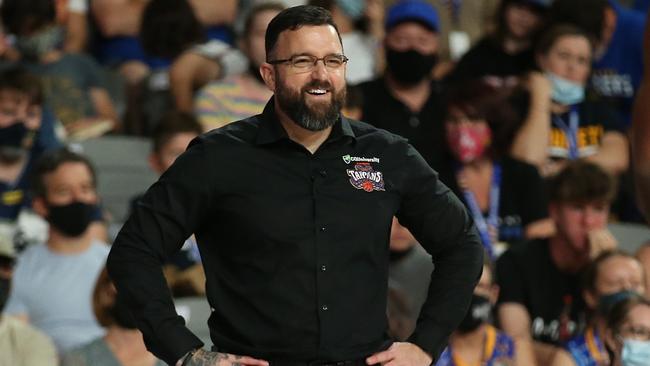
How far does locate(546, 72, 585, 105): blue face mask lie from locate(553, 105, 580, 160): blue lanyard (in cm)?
6

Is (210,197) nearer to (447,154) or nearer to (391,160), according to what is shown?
(391,160)

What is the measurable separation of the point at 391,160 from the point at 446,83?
15.6 feet

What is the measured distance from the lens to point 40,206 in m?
6.87

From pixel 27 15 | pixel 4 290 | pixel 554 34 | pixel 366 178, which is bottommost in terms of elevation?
pixel 4 290

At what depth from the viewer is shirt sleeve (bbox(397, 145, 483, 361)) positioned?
3.91 m

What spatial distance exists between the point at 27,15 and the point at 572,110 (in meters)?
3.33

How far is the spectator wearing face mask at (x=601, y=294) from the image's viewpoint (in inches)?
252

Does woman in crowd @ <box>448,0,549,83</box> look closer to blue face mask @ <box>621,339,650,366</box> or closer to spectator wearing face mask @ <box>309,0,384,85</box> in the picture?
spectator wearing face mask @ <box>309,0,384,85</box>

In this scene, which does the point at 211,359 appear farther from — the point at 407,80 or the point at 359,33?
the point at 359,33

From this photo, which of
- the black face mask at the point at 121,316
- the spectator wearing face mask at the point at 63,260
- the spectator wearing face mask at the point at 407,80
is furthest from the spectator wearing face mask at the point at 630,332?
the spectator wearing face mask at the point at 63,260

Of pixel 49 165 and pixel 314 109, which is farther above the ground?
pixel 314 109

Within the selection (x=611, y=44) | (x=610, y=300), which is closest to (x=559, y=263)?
(x=610, y=300)

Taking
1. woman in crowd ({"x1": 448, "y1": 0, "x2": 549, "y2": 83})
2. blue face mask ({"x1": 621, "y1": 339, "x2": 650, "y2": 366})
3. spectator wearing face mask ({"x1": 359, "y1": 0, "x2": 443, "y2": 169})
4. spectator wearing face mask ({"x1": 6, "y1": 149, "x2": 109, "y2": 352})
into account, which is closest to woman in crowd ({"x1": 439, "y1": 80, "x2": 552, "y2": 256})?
spectator wearing face mask ({"x1": 359, "y1": 0, "x2": 443, "y2": 169})

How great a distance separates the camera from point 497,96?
26.2ft
